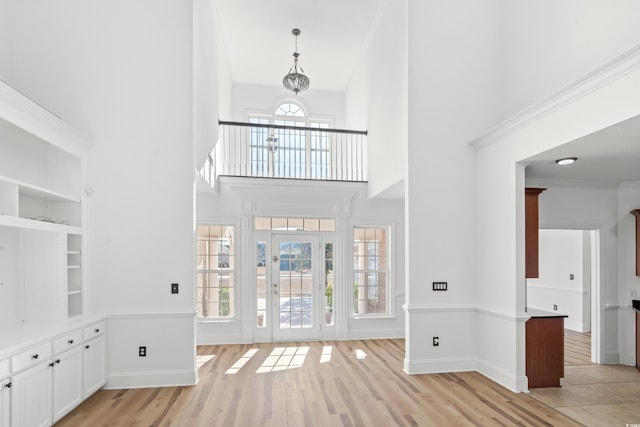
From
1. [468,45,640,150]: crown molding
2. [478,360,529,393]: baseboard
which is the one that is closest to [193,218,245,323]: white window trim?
[478,360,529,393]: baseboard

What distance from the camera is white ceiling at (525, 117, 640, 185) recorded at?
10.0 ft

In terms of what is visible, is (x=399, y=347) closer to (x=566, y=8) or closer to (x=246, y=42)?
(x=566, y=8)

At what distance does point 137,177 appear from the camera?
13.9ft

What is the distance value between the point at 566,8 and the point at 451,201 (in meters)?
2.38

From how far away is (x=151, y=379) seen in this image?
4.12m

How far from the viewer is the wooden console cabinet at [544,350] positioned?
4109 mm

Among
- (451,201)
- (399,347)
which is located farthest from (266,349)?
(451,201)

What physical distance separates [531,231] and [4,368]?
16.8 feet

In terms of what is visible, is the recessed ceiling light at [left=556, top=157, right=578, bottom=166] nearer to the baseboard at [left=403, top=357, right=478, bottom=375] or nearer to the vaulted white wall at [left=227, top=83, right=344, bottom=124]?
the baseboard at [left=403, top=357, right=478, bottom=375]

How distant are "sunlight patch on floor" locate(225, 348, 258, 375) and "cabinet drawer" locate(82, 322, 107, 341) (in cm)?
154

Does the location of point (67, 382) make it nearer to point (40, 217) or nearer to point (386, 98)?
point (40, 217)

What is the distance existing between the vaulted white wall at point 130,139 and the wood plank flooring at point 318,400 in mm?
503

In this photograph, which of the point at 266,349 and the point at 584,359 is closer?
the point at 584,359

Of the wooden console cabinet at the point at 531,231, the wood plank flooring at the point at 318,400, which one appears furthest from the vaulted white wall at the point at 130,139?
the wooden console cabinet at the point at 531,231
